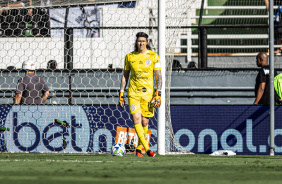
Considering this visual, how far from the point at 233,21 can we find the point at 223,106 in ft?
20.9

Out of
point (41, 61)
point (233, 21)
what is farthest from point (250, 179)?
point (233, 21)

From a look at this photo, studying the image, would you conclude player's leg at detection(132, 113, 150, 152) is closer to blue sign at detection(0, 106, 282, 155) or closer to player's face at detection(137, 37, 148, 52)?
player's face at detection(137, 37, 148, 52)

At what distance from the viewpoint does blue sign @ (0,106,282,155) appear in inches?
352

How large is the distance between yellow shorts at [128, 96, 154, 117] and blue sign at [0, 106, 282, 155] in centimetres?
149

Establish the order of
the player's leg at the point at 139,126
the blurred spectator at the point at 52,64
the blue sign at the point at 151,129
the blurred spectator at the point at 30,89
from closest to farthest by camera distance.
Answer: the player's leg at the point at 139,126, the blue sign at the point at 151,129, the blurred spectator at the point at 30,89, the blurred spectator at the point at 52,64

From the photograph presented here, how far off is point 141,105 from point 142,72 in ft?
1.52

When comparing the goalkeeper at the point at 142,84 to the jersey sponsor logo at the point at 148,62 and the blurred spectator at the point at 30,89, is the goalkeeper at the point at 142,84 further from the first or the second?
the blurred spectator at the point at 30,89

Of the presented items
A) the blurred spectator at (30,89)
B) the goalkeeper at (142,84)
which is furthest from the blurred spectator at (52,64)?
the goalkeeper at (142,84)

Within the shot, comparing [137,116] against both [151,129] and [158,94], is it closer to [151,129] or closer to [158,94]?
[158,94]

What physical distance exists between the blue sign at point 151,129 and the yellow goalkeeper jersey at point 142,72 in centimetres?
165

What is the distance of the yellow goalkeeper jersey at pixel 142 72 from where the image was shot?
7.41 metres

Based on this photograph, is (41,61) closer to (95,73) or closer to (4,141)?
(95,73)

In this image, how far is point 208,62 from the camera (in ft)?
41.0

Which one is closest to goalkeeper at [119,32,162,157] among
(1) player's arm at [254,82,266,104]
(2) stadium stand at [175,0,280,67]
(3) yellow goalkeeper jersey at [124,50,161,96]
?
(3) yellow goalkeeper jersey at [124,50,161,96]
